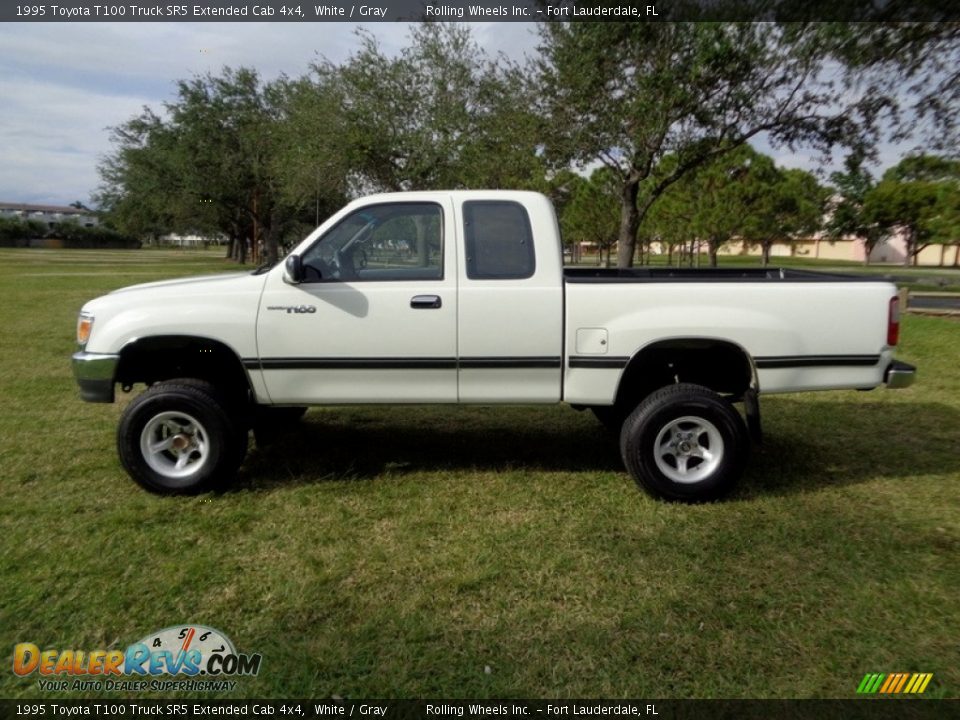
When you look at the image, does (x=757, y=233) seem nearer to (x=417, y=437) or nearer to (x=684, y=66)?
(x=684, y=66)

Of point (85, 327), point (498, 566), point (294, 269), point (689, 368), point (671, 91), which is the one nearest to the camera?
point (498, 566)

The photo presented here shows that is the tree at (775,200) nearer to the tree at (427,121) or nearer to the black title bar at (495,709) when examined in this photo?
the tree at (427,121)

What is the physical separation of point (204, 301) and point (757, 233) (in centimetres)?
3786

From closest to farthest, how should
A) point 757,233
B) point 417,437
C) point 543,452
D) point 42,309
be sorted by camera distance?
point 543,452 → point 417,437 → point 42,309 → point 757,233

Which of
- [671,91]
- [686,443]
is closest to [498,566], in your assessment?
[686,443]

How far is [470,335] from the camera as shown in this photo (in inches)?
173

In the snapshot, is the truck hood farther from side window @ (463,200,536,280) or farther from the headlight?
side window @ (463,200,536,280)

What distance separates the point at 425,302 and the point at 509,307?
1.71 feet

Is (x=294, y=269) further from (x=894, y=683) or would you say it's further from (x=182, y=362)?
(x=894, y=683)

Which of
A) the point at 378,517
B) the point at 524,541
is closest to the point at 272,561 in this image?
the point at 378,517

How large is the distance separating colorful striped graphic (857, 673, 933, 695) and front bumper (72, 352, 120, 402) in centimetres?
427

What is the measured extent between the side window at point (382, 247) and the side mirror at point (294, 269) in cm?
10

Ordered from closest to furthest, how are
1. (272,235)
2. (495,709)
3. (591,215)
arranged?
(495,709), (591,215), (272,235)

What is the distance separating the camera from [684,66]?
1521 cm
